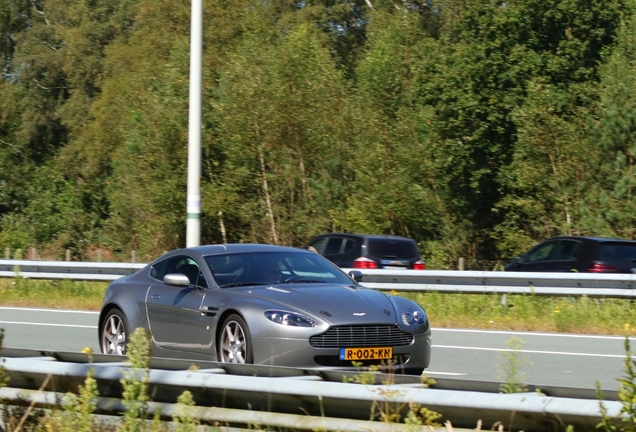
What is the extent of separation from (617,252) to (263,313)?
41.8ft

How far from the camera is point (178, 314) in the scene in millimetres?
10344

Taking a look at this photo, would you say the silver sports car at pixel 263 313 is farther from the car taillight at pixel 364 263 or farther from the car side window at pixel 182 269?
the car taillight at pixel 364 263

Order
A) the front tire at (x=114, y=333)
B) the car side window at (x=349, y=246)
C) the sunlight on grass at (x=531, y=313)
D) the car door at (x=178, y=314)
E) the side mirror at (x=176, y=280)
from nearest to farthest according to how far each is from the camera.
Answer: the car door at (x=178, y=314) → the side mirror at (x=176, y=280) → the front tire at (x=114, y=333) → the sunlight on grass at (x=531, y=313) → the car side window at (x=349, y=246)

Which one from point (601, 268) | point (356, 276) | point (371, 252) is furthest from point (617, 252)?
point (356, 276)

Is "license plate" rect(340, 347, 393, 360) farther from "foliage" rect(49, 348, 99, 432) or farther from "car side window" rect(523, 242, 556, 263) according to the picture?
"car side window" rect(523, 242, 556, 263)

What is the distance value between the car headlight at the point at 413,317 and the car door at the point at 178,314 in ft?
5.70

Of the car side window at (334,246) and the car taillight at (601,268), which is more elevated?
the car side window at (334,246)

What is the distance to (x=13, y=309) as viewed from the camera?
2050cm

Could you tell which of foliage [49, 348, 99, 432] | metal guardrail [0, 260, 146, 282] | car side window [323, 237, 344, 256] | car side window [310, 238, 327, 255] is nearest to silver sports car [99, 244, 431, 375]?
foliage [49, 348, 99, 432]

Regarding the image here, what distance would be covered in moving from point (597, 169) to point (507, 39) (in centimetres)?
667

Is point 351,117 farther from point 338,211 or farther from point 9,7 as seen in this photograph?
point 9,7

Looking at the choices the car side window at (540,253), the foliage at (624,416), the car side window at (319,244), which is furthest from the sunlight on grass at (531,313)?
the foliage at (624,416)

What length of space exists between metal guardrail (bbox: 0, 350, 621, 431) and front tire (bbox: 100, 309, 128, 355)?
411cm

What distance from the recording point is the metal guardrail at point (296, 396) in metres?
5.00
